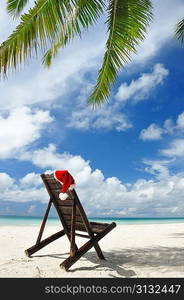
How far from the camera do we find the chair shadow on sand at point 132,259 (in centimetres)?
410

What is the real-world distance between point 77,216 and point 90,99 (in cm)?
265

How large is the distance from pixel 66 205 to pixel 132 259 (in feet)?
4.38

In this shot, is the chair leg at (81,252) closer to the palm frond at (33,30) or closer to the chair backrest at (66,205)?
the chair backrest at (66,205)

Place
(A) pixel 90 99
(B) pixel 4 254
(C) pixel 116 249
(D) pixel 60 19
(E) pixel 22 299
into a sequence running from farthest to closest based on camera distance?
(A) pixel 90 99 < (C) pixel 116 249 < (B) pixel 4 254 < (D) pixel 60 19 < (E) pixel 22 299

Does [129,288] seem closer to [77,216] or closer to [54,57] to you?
[77,216]

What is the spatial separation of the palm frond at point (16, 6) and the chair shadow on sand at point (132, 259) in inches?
177

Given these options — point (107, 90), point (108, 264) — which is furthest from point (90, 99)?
point (108, 264)

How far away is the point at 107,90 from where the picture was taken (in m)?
5.98

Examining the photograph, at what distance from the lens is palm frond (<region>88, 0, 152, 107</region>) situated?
545 cm

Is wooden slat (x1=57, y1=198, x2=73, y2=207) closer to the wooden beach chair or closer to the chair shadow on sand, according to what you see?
the wooden beach chair

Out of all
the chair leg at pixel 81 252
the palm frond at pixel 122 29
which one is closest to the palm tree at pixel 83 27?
the palm frond at pixel 122 29

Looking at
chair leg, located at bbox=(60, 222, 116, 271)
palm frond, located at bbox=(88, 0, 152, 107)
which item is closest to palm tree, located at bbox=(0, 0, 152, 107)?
palm frond, located at bbox=(88, 0, 152, 107)

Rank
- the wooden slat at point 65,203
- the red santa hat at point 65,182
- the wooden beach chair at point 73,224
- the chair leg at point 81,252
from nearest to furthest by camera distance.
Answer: the chair leg at point 81,252 → the wooden beach chair at point 73,224 → the red santa hat at point 65,182 → the wooden slat at point 65,203

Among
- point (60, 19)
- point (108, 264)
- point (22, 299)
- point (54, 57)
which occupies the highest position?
point (54, 57)
